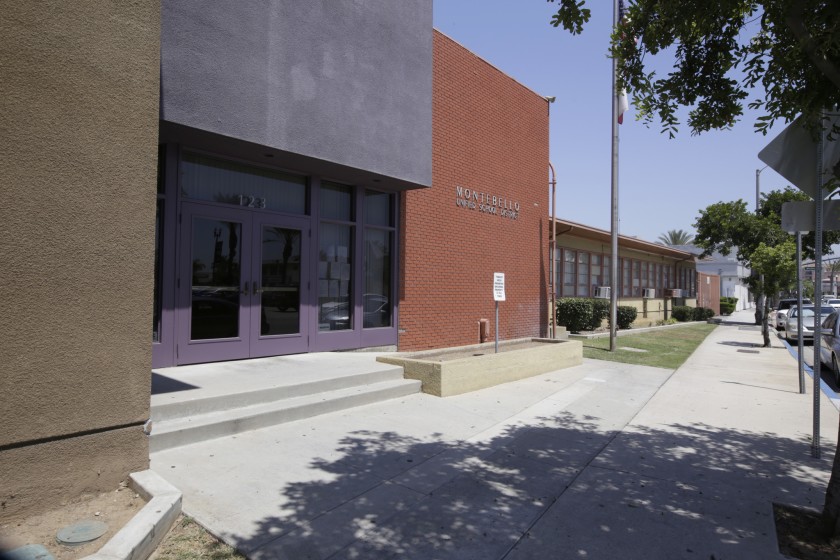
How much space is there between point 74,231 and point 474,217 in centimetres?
959

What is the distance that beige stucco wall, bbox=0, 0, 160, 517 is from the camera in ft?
11.7

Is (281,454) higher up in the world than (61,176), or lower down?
lower down

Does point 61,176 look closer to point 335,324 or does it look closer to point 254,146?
point 254,146

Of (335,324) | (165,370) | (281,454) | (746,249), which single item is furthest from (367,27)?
(746,249)

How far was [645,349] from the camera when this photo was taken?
16.0 meters

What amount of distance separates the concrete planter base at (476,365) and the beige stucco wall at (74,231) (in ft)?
14.9

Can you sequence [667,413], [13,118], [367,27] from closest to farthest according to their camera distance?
[13,118] < [667,413] < [367,27]

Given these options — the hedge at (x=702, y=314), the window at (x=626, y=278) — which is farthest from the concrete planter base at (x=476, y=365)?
the hedge at (x=702, y=314)

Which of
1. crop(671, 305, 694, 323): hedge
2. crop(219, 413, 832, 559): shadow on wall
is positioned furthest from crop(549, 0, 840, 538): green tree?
crop(671, 305, 694, 323): hedge

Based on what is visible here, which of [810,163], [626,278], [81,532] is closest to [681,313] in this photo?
[626,278]

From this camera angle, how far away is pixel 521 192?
14469mm

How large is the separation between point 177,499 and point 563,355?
927 centimetres

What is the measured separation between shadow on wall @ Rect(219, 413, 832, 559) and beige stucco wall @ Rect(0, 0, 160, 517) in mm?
1425

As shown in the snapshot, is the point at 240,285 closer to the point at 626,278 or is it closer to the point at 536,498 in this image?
the point at 536,498
